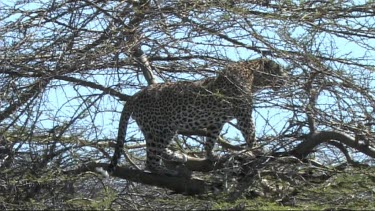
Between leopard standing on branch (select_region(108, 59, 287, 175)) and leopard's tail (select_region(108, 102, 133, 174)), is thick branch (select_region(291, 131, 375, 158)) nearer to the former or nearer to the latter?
leopard standing on branch (select_region(108, 59, 287, 175))

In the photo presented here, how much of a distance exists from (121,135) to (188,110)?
0.79m

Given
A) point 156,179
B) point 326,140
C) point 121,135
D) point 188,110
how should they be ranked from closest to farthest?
point 326,140
point 156,179
point 121,135
point 188,110

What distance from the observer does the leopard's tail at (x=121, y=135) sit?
403 inches

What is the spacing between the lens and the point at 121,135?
10.5m

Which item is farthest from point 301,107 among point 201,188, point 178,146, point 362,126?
point 178,146

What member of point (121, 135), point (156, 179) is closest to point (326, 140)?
point (156, 179)

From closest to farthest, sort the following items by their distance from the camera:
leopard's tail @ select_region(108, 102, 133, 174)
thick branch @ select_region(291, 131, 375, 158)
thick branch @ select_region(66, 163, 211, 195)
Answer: thick branch @ select_region(291, 131, 375, 158)
thick branch @ select_region(66, 163, 211, 195)
leopard's tail @ select_region(108, 102, 133, 174)

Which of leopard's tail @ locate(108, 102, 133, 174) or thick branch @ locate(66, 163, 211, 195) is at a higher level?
leopard's tail @ locate(108, 102, 133, 174)

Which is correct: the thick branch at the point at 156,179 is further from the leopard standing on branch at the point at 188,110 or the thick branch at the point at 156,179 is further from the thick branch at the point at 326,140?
the thick branch at the point at 326,140

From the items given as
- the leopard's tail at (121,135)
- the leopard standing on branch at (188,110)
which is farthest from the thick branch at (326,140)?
the leopard's tail at (121,135)

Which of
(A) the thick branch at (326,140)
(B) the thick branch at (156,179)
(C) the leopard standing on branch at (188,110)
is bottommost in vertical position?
(B) the thick branch at (156,179)

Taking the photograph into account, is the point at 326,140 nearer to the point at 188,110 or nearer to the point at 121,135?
the point at 188,110

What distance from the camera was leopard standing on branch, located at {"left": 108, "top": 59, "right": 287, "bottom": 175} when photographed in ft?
35.1

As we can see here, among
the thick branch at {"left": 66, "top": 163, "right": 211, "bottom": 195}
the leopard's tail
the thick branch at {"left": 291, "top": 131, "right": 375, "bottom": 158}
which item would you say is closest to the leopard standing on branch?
the leopard's tail
